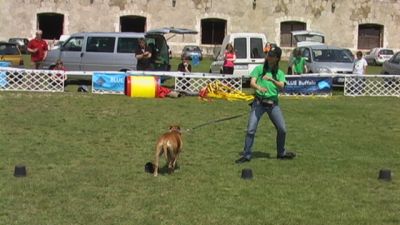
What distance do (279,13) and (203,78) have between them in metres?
31.7

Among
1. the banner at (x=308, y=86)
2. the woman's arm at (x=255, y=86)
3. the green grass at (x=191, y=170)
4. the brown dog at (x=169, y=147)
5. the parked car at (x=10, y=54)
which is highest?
the parked car at (x=10, y=54)

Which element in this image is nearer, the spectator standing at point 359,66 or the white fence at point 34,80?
the white fence at point 34,80

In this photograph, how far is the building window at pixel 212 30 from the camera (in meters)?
50.3

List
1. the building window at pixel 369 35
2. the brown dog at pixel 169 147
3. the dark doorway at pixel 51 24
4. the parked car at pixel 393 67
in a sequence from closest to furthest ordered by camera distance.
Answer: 1. the brown dog at pixel 169 147
2. the parked car at pixel 393 67
3. the dark doorway at pixel 51 24
4. the building window at pixel 369 35

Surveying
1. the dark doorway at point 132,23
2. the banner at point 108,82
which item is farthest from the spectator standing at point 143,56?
the dark doorway at point 132,23

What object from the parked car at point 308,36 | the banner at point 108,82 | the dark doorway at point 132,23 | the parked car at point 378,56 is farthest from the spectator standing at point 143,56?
the dark doorway at point 132,23

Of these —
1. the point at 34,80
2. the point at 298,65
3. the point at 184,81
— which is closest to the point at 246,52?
the point at 298,65

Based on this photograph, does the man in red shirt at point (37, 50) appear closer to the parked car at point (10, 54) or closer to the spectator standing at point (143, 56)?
the parked car at point (10, 54)

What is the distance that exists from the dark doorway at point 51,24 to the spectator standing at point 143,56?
29.9 metres

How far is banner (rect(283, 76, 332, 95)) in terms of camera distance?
19844 mm

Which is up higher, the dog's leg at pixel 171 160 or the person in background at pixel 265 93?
the person in background at pixel 265 93

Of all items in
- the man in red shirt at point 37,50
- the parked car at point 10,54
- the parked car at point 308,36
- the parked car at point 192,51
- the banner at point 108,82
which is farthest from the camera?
the parked car at point 192,51

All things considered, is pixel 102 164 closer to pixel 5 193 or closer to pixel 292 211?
pixel 5 193

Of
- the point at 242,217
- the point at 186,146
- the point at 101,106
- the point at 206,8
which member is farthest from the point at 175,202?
the point at 206,8
